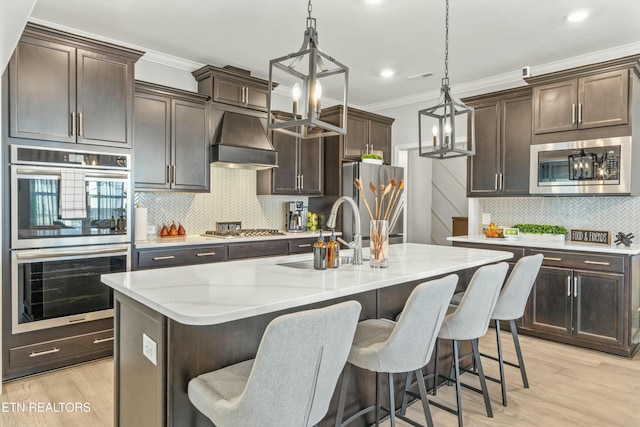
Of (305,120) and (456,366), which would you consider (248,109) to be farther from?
(456,366)

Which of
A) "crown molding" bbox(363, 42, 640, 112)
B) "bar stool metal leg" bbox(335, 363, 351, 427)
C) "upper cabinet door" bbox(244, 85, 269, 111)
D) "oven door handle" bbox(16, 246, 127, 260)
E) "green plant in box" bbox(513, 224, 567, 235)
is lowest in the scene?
"bar stool metal leg" bbox(335, 363, 351, 427)

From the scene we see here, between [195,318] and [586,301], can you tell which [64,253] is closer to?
[195,318]

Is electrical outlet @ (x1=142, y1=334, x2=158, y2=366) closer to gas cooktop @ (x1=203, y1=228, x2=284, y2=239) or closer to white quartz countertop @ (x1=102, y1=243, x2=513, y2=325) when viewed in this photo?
white quartz countertop @ (x1=102, y1=243, x2=513, y2=325)

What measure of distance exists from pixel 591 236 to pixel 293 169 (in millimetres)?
3330

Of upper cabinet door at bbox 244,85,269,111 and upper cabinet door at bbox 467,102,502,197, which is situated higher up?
upper cabinet door at bbox 244,85,269,111

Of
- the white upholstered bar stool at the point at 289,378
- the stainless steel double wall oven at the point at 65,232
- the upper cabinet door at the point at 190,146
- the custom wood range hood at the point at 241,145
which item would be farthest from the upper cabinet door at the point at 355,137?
the white upholstered bar stool at the point at 289,378

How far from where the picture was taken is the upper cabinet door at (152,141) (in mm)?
3836

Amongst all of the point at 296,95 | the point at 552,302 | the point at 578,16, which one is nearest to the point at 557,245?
the point at 552,302

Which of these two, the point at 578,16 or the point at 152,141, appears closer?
the point at 578,16

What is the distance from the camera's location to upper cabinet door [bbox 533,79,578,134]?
155 inches

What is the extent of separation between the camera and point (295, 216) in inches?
212

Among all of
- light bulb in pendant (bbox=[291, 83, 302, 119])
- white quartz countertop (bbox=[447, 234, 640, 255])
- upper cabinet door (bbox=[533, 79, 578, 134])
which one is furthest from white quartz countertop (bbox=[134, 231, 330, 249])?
upper cabinet door (bbox=[533, 79, 578, 134])

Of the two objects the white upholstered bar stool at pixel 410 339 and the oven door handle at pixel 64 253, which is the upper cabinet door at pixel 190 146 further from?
the white upholstered bar stool at pixel 410 339

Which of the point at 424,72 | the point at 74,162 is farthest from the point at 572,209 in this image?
the point at 74,162
